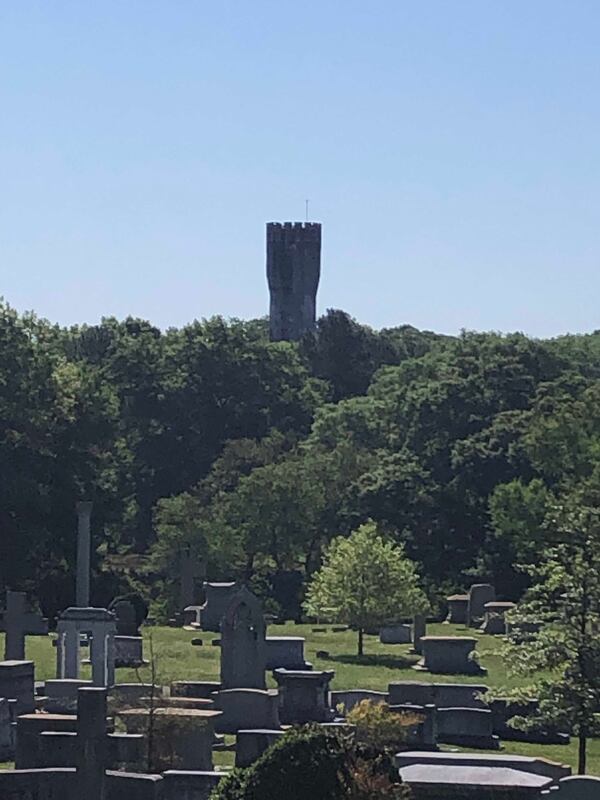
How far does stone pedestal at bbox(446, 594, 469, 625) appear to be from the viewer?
5334 cm

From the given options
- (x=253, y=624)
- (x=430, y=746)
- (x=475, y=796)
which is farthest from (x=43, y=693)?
(x=475, y=796)

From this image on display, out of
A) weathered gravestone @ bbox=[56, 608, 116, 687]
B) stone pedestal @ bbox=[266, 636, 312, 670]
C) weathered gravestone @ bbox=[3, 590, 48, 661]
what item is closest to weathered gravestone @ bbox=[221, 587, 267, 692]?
stone pedestal @ bbox=[266, 636, 312, 670]

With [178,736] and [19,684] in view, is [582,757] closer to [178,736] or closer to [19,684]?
[178,736]

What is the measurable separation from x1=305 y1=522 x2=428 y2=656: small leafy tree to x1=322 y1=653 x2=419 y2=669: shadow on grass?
9.32 ft

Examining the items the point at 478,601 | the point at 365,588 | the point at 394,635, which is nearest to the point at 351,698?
the point at 394,635

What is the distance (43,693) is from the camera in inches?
1359

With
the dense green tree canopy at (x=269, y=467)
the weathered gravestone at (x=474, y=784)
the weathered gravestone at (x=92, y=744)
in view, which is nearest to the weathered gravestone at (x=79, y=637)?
the dense green tree canopy at (x=269, y=467)

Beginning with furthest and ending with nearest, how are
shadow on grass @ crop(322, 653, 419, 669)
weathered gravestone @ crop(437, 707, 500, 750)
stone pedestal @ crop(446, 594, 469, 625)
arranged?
stone pedestal @ crop(446, 594, 469, 625)
shadow on grass @ crop(322, 653, 419, 669)
weathered gravestone @ crop(437, 707, 500, 750)

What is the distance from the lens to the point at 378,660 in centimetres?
4297

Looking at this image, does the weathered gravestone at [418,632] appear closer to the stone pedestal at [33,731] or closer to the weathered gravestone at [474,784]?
the stone pedestal at [33,731]

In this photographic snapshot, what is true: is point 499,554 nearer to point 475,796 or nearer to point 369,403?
point 369,403

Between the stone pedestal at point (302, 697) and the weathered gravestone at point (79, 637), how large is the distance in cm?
599

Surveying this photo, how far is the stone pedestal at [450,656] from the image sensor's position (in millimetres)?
40531

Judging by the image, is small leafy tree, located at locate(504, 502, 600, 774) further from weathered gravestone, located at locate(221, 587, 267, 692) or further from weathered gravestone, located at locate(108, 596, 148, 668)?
weathered gravestone, located at locate(108, 596, 148, 668)
